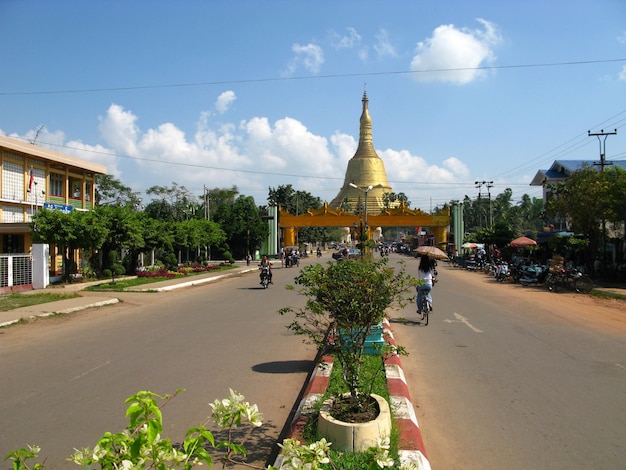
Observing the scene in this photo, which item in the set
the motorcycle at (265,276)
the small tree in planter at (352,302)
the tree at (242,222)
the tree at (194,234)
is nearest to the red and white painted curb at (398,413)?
the small tree in planter at (352,302)

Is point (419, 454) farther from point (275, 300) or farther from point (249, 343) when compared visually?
point (275, 300)

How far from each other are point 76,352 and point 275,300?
27.5 feet

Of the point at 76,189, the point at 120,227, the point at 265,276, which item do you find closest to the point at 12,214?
the point at 120,227

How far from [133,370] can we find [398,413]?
401 centimetres

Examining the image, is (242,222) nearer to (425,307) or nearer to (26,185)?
(26,185)

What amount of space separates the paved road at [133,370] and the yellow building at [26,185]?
40.7 feet

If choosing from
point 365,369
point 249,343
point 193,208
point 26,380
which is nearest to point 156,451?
point 365,369

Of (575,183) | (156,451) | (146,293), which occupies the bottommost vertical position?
(146,293)

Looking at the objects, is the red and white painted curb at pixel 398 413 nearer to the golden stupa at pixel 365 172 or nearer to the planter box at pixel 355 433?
the planter box at pixel 355 433

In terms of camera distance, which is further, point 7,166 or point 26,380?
point 7,166

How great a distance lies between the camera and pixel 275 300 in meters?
16.5

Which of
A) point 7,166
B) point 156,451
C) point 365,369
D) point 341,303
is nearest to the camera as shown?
point 156,451

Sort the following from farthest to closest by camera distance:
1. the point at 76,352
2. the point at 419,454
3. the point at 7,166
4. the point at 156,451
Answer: the point at 7,166, the point at 76,352, the point at 419,454, the point at 156,451

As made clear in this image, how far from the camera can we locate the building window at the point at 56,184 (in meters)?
26.9
